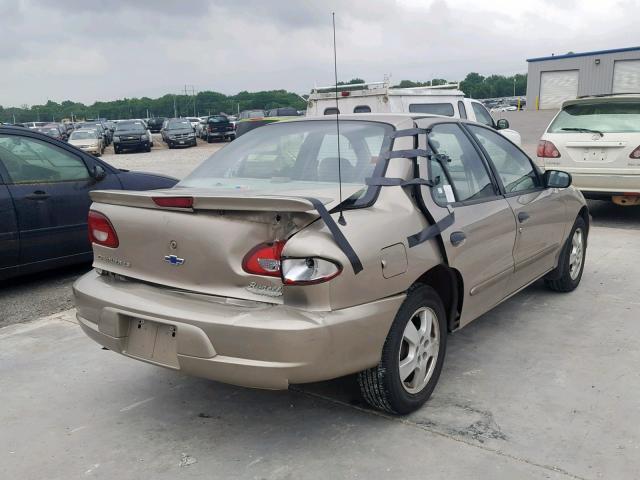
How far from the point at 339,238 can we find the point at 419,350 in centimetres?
90

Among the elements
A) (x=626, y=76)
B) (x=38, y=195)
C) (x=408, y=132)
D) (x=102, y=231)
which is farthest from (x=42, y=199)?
(x=626, y=76)

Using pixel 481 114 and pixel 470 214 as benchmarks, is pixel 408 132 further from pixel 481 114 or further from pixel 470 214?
pixel 481 114

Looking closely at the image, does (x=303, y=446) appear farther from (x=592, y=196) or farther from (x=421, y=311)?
(x=592, y=196)

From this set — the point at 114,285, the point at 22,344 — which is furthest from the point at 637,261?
the point at 22,344

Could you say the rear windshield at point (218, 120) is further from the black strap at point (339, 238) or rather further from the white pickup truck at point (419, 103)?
the black strap at point (339, 238)

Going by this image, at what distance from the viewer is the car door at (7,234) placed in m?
5.48

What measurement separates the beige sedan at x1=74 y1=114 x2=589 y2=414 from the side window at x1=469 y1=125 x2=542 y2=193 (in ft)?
0.49

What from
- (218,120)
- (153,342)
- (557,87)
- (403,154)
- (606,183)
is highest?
(557,87)

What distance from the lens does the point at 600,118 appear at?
322 inches

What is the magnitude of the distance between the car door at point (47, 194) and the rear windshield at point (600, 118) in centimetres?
602

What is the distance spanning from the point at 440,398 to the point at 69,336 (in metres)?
2.77

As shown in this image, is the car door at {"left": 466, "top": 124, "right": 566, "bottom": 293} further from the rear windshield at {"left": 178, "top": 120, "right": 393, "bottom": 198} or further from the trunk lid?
the trunk lid

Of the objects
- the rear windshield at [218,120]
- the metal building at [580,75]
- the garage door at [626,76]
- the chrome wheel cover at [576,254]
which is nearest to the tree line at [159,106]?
the metal building at [580,75]

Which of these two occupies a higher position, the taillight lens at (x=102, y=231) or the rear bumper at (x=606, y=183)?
the taillight lens at (x=102, y=231)
